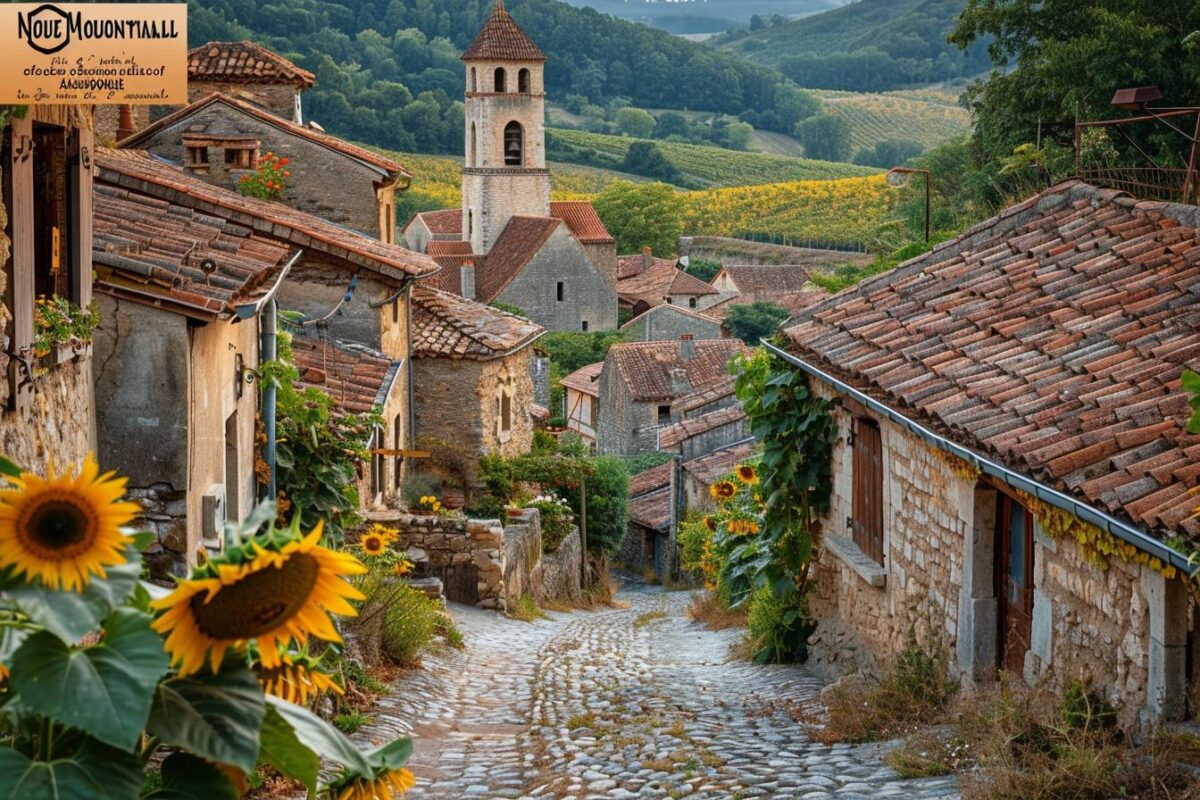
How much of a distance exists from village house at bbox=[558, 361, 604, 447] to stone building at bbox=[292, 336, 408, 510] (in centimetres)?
2834

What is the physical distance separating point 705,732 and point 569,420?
45.2 meters

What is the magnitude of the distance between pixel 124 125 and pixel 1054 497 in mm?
17793

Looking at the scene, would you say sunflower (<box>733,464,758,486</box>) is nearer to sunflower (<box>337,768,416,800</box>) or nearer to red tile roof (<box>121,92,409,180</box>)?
red tile roof (<box>121,92,409,180</box>)

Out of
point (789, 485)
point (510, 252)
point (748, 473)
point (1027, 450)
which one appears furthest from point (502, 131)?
point (1027, 450)

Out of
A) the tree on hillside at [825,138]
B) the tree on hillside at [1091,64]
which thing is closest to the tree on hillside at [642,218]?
the tree on hillside at [825,138]

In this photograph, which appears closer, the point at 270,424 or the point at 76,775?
the point at 76,775

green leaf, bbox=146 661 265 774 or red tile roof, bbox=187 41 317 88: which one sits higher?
red tile roof, bbox=187 41 317 88

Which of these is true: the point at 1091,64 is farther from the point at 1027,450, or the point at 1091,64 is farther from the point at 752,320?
the point at 752,320

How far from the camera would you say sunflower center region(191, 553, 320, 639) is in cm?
279

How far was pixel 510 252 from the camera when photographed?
67.8 m

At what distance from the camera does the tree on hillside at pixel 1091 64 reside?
20672mm

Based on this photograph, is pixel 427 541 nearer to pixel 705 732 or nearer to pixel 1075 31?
pixel 705 732

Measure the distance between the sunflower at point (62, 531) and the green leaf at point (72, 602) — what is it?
0.06ft

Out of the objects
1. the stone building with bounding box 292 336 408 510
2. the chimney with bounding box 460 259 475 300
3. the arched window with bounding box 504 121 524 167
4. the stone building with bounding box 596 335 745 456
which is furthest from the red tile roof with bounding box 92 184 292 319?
the arched window with bounding box 504 121 524 167
